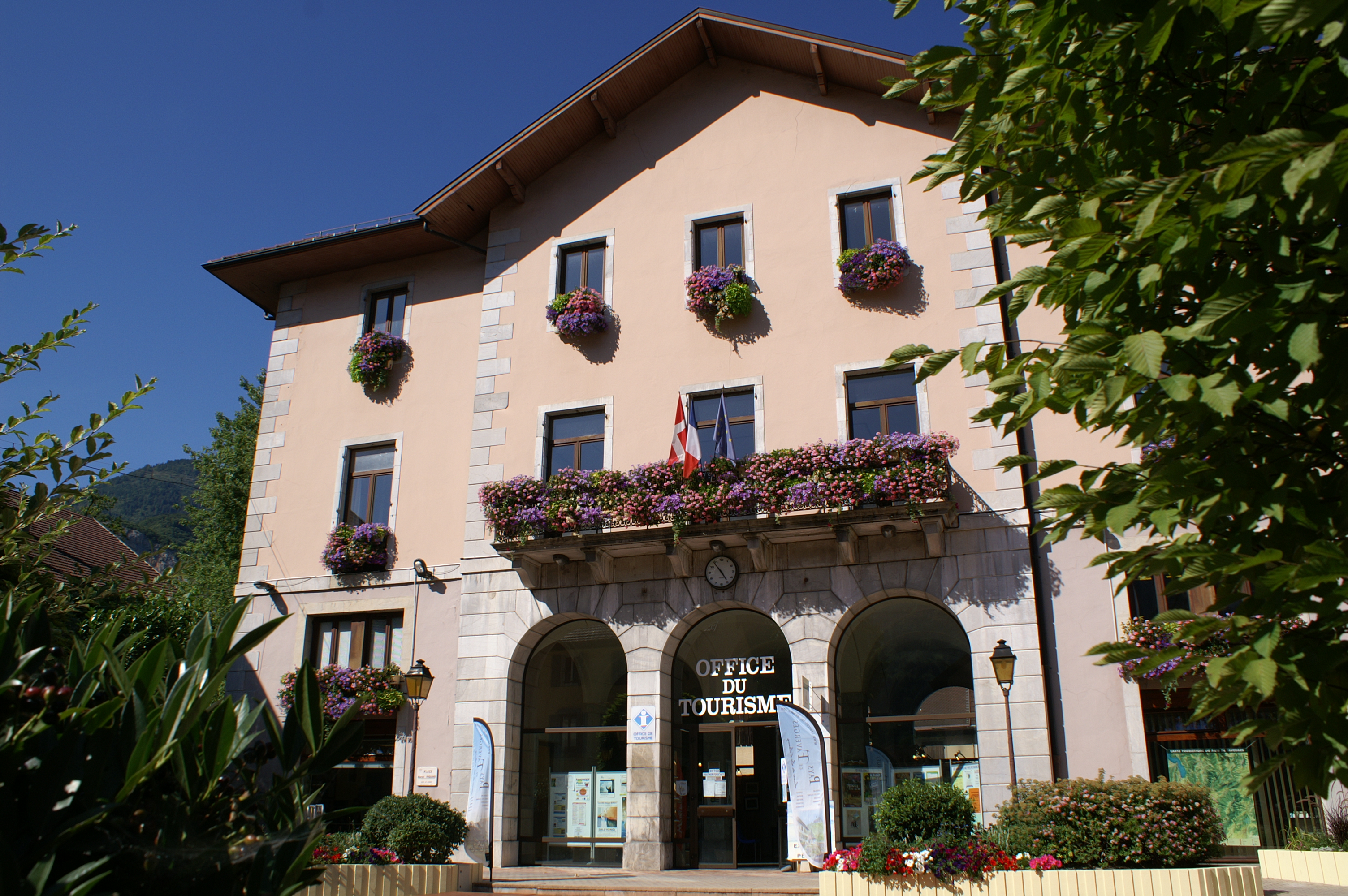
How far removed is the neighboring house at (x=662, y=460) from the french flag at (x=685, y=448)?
3.48ft

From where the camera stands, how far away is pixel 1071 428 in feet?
49.4

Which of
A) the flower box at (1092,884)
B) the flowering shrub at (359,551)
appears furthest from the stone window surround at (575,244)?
the flower box at (1092,884)

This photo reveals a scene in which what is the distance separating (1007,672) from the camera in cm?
1347

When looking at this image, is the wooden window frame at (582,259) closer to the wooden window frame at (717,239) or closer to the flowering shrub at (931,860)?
the wooden window frame at (717,239)

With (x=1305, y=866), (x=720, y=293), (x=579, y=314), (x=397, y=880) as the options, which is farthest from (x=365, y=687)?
(x=1305, y=866)

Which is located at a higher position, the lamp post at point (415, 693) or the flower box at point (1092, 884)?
the lamp post at point (415, 693)

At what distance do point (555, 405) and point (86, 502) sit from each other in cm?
1273

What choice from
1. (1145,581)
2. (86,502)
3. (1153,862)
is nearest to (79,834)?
(86,502)

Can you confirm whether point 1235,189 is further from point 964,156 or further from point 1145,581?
point 1145,581

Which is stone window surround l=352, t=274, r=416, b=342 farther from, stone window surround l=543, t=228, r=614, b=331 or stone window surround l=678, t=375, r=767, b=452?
stone window surround l=678, t=375, r=767, b=452

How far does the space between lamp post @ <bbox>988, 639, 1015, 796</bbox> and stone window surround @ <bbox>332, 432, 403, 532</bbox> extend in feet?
35.8

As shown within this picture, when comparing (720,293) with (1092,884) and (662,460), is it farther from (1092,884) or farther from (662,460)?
(1092,884)

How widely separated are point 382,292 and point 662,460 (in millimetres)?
7979

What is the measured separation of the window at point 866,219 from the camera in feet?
56.1
